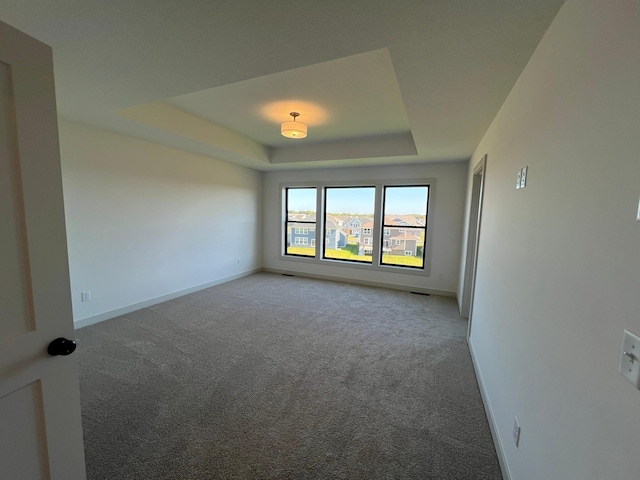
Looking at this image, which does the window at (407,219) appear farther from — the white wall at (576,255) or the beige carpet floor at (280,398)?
the white wall at (576,255)

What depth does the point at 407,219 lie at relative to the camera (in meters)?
5.08

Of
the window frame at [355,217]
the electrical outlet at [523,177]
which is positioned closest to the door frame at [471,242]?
the window frame at [355,217]

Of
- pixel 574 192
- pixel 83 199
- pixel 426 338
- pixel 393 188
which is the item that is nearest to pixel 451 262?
pixel 393 188

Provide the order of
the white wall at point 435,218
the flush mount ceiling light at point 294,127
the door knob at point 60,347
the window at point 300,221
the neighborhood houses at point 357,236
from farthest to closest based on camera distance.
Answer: the window at point 300,221
the neighborhood houses at point 357,236
the white wall at point 435,218
the flush mount ceiling light at point 294,127
the door knob at point 60,347

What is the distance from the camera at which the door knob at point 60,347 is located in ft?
3.10

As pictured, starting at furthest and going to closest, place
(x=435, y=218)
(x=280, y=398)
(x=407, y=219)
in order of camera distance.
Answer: (x=407, y=219) < (x=435, y=218) < (x=280, y=398)

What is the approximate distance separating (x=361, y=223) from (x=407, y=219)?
0.92 meters

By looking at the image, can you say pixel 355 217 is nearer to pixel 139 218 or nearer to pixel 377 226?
pixel 377 226

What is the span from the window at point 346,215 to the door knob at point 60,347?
4.82 m

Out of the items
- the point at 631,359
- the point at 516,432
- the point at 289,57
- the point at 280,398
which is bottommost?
the point at 280,398

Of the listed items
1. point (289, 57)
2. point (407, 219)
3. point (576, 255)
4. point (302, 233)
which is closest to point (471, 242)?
point (407, 219)

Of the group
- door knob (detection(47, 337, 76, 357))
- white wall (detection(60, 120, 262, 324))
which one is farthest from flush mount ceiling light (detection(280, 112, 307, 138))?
door knob (detection(47, 337, 76, 357))

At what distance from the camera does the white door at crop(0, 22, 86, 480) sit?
83cm

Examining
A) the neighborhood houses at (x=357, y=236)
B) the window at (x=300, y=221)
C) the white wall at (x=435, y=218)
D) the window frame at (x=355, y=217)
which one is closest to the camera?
the white wall at (x=435, y=218)
